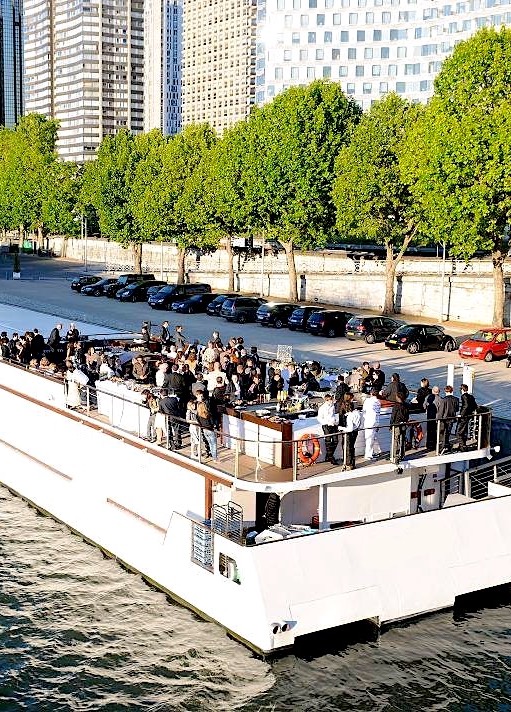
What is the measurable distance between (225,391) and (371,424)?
13.9 feet

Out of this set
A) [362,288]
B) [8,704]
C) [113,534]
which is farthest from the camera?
[362,288]

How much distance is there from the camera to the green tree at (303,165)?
62969 mm

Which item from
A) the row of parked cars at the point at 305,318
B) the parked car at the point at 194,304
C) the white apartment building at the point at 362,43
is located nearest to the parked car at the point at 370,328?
the row of parked cars at the point at 305,318

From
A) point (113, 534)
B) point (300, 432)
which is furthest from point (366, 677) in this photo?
point (113, 534)

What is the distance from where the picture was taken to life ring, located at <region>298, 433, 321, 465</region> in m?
18.9

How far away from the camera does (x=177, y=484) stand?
21.2 metres

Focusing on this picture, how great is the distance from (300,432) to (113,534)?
584cm

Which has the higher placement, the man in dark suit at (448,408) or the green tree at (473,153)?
the green tree at (473,153)

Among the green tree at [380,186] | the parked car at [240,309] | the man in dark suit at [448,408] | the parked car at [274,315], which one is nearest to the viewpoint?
the man in dark suit at [448,408]

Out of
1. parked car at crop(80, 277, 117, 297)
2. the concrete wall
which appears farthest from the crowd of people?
parked car at crop(80, 277, 117, 297)

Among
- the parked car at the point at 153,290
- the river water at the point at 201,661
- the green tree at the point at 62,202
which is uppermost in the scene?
the green tree at the point at 62,202

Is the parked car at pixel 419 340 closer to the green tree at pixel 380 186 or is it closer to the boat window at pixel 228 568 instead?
the green tree at pixel 380 186

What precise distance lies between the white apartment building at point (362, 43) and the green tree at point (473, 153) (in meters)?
99.9

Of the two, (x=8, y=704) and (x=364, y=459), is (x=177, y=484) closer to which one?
(x=364, y=459)
